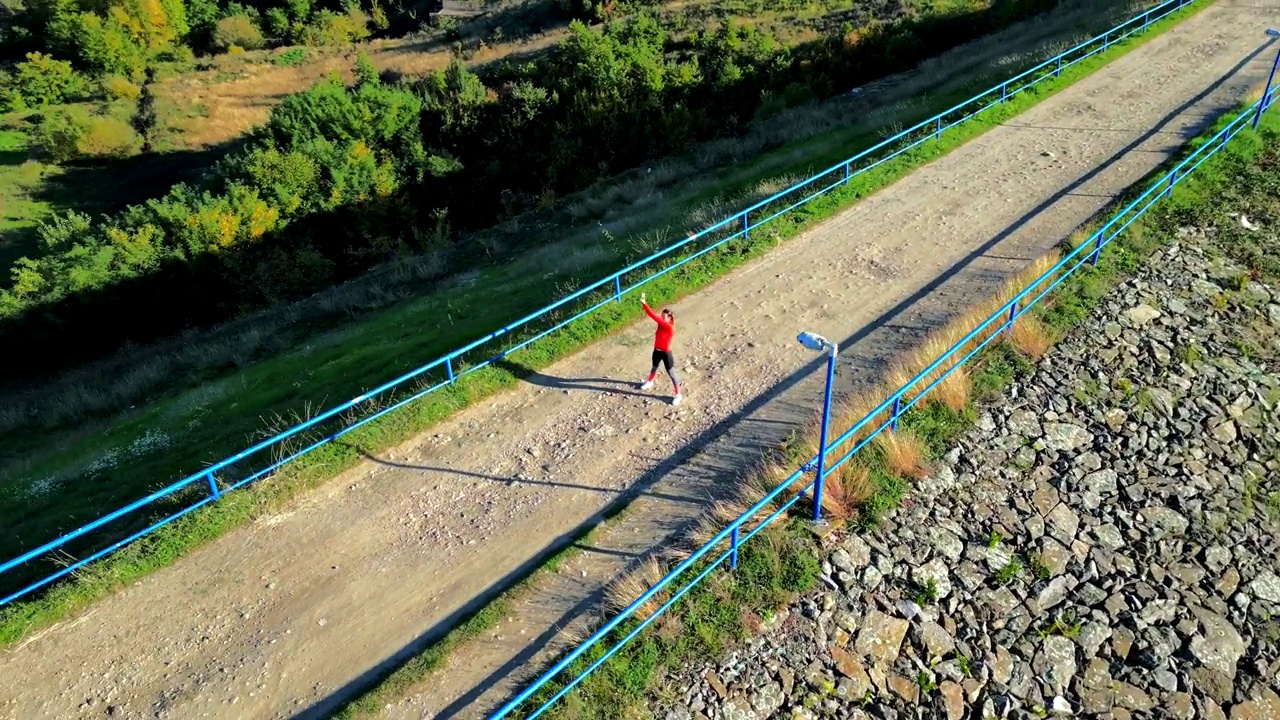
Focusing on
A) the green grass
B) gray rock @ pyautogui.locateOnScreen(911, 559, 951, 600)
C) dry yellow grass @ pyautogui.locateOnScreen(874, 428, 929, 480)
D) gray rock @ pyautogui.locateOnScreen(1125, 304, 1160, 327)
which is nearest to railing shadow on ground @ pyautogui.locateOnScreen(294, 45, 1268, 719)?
dry yellow grass @ pyautogui.locateOnScreen(874, 428, 929, 480)

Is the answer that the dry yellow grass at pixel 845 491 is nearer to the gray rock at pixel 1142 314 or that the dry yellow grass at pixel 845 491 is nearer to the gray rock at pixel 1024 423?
the gray rock at pixel 1024 423

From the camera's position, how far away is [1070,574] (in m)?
9.38

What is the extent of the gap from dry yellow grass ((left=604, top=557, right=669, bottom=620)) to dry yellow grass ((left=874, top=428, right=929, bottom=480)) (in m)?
3.67

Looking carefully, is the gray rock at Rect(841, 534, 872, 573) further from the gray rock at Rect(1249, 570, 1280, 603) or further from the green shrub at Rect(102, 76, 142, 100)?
the green shrub at Rect(102, 76, 142, 100)

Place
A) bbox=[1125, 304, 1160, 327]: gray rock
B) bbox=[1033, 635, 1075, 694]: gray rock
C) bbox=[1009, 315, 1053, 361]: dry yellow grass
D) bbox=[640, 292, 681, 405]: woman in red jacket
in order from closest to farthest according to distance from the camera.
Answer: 1. bbox=[1033, 635, 1075, 694]: gray rock
2. bbox=[640, 292, 681, 405]: woman in red jacket
3. bbox=[1009, 315, 1053, 361]: dry yellow grass
4. bbox=[1125, 304, 1160, 327]: gray rock

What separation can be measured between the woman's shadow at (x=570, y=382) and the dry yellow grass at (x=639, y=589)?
12.4 ft

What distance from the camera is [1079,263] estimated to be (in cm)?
1418

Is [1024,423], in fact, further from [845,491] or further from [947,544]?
Answer: [845,491]

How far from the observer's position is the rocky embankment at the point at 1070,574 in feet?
27.1

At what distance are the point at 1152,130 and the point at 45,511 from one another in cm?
2612

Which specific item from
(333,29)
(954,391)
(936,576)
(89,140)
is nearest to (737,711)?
(936,576)

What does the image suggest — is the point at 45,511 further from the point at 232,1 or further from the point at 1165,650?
the point at 232,1

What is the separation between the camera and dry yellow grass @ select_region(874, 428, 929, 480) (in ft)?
33.9

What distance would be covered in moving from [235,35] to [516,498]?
66752mm
